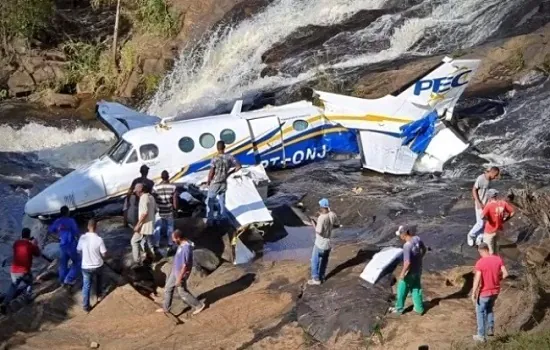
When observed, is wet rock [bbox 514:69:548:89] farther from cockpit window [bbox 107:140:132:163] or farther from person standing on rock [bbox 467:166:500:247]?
cockpit window [bbox 107:140:132:163]

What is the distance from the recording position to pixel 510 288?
14156 millimetres

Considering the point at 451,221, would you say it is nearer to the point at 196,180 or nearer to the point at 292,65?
the point at 196,180

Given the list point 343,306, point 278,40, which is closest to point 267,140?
point 343,306

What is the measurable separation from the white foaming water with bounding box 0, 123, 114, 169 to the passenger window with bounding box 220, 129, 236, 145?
6.05 m

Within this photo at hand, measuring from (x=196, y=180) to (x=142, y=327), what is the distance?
17.3 feet

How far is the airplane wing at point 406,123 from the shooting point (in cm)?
2130

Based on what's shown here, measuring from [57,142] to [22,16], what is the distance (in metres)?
6.79

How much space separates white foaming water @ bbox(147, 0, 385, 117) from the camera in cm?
2817

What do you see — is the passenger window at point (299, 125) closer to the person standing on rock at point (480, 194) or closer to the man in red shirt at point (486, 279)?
the person standing on rock at point (480, 194)

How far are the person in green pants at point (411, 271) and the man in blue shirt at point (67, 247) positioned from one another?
5749mm

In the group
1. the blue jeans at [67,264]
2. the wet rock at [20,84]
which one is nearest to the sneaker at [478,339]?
the blue jeans at [67,264]

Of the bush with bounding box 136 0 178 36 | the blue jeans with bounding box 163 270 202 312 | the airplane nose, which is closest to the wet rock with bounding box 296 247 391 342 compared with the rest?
the blue jeans with bounding box 163 270 202 312

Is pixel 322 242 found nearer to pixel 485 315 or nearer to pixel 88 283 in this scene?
pixel 485 315

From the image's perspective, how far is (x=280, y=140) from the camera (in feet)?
67.8
